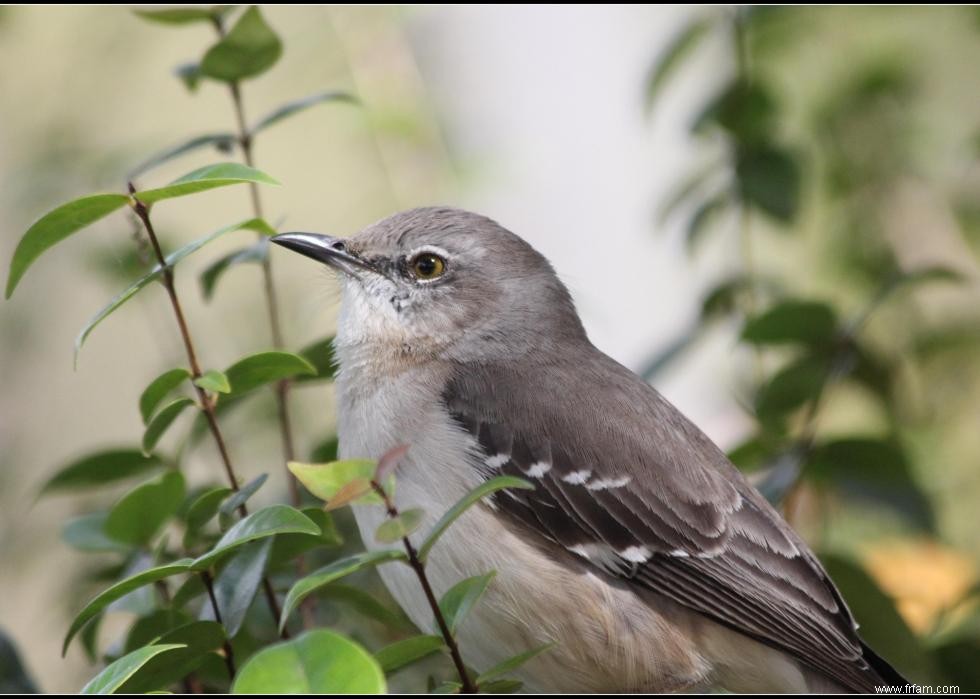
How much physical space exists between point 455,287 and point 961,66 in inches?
119

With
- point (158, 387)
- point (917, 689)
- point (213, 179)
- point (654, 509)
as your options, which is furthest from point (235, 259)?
point (917, 689)

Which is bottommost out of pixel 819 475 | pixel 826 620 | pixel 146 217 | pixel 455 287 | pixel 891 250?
pixel 826 620

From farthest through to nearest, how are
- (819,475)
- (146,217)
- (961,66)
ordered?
(961,66)
(819,475)
(146,217)

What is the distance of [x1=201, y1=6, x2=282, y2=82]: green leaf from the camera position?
2881 mm

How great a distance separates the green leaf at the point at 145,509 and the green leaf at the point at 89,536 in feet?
0.12

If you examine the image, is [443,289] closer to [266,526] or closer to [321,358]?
[321,358]

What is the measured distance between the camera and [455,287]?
12.1 feet

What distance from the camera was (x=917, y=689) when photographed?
9.58ft

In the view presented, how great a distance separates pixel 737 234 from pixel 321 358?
1765mm

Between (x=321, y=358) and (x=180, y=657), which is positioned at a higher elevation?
(x=321, y=358)

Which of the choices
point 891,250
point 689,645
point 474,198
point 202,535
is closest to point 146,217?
point 202,535

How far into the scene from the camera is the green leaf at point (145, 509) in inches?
98.5

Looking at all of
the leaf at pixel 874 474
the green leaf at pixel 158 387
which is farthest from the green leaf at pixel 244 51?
the leaf at pixel 874 474

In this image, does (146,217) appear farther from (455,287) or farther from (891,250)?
(891,250)
